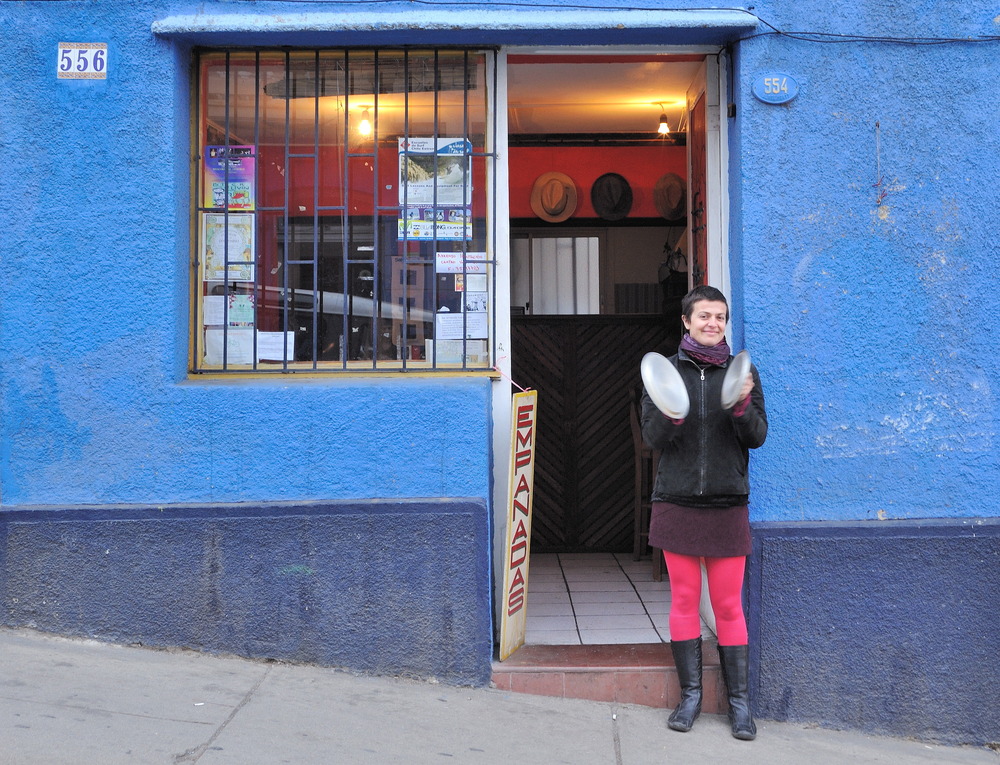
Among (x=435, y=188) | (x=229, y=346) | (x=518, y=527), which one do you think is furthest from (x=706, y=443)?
(x=229, y=346)

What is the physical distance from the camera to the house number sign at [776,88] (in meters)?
4.44

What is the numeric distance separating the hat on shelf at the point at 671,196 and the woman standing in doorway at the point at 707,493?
4.21m

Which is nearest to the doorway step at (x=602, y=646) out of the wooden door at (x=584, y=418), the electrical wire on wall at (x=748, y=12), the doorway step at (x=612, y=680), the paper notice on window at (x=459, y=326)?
the doorway step at (x=612, y=680)

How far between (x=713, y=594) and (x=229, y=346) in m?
2.61

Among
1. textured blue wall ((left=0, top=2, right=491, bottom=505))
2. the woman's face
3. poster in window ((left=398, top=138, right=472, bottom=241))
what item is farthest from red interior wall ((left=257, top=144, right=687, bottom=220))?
the woman's face

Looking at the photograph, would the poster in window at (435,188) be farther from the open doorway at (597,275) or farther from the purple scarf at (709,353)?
the purple scarf at (709,353)

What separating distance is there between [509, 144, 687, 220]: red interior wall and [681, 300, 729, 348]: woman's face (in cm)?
446

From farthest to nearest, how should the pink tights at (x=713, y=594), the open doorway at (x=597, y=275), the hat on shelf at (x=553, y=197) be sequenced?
the hat on shelf at (x=553, y=197) < the open doorway at (x=597, y=275) < the pink tights at (x=713, y=594)

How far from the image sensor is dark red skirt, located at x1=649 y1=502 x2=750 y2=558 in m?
4.02

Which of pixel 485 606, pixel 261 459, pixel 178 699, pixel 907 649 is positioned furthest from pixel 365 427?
pixel 907 649

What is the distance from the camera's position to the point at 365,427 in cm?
449

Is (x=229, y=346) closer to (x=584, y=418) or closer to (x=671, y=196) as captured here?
(x=584, y=418)

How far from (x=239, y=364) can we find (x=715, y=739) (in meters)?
2.84

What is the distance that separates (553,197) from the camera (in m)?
8.24
